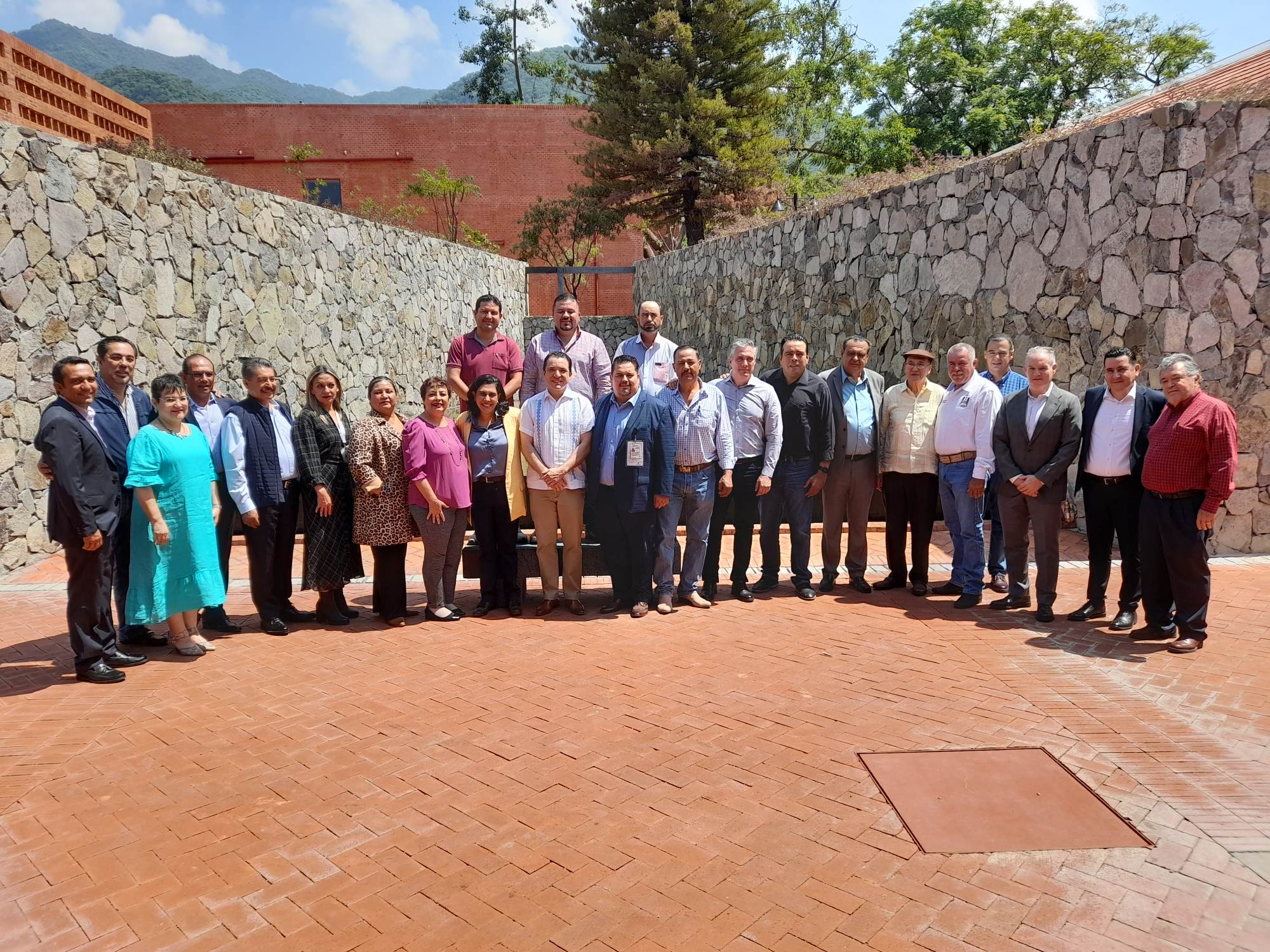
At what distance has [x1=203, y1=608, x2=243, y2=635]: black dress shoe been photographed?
6238 millimetres

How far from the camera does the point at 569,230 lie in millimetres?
28656

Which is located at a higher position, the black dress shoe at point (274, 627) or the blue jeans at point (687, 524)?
the blue jeans at point (687, 524)

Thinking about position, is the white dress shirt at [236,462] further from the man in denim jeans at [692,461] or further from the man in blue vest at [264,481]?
the man in denim jeans at [692,461]

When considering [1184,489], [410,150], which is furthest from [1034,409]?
[410,150]

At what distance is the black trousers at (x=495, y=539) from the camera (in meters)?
6.56

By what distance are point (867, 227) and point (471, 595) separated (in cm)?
808

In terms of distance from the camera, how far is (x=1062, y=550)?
8.13m

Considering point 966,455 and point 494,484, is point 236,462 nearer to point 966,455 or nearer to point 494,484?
point 494,484

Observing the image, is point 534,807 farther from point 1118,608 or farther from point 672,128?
point 672,128

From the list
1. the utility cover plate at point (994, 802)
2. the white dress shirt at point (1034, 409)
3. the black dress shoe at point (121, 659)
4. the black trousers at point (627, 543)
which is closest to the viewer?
the utility cover plate at point (994, 802)

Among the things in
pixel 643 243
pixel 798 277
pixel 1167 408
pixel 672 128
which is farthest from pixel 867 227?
pixel 643 243

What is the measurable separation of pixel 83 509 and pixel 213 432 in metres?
1.36

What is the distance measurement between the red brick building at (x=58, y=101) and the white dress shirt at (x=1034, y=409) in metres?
11.4

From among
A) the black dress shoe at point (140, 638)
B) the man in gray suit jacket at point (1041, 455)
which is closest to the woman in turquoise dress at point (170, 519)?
the black dress shoe at point (140, 638)
